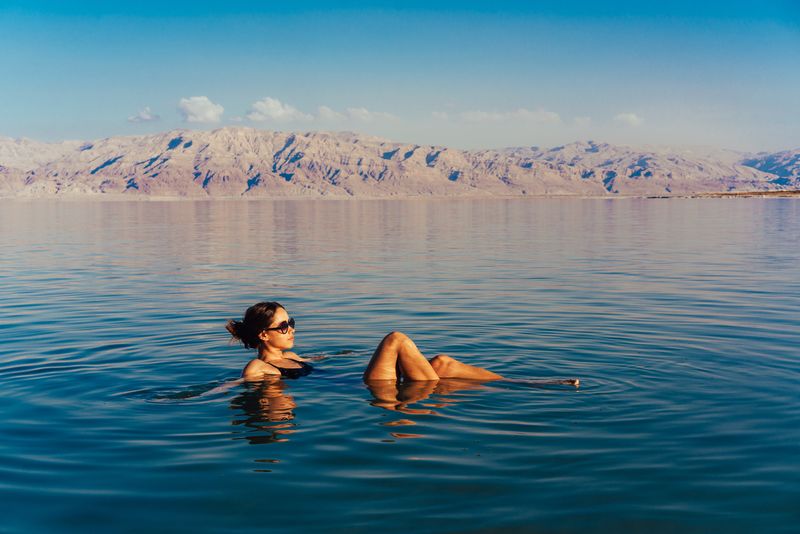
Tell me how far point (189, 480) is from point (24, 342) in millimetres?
9121

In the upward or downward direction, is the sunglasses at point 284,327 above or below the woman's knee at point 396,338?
above

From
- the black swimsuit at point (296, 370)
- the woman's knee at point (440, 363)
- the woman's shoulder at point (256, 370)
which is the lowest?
the black swimsuit at point (296, 370)

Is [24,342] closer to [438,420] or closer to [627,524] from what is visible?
[438,420]

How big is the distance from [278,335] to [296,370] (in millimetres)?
784

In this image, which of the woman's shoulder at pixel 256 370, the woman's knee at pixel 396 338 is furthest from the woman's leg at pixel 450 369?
the woman's shoulder at pixel 256 370

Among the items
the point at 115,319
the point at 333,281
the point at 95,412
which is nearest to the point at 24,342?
the point at 115,319

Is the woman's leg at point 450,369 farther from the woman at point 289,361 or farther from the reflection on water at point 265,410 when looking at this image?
the reflection on water at point 265,410

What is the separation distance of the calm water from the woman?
21 cm

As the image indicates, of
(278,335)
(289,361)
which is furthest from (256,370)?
(289,361)

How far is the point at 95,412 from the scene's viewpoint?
9.41 m

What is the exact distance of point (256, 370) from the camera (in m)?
10.1

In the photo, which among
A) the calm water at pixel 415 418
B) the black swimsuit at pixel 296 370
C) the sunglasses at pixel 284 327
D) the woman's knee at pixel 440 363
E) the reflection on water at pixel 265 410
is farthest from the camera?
the black swimsuit at pixel 296 370

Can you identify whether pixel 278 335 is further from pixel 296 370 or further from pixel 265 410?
pixel 265 410

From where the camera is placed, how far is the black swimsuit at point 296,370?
10.5m
